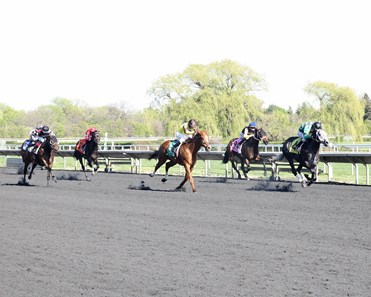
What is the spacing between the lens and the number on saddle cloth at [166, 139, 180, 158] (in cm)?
1888

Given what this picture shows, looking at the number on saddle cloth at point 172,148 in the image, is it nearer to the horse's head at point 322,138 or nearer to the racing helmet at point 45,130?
the horse's head at point 322,138

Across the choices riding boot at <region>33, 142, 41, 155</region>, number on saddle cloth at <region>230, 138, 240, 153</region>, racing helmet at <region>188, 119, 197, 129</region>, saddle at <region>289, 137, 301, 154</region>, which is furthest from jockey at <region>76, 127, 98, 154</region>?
saddle at <region>289, 137, 301, 154</region>

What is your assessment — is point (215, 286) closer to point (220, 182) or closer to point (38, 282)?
point (38, 282)

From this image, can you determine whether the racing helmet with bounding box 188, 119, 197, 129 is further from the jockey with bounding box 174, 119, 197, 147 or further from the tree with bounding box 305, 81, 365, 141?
the tree with bounding box 305, 81, 365, 141

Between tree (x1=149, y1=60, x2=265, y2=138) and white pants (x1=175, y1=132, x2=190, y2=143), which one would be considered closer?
white pants (x1=175, y1=132, x2=190, y2=143)

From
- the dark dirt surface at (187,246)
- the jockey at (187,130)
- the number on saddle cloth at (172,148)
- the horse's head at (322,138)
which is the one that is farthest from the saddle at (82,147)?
the horse's head at (322,138)

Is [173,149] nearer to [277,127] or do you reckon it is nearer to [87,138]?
[87,138]

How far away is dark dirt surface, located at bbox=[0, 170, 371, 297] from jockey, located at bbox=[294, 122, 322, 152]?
2.18 meters

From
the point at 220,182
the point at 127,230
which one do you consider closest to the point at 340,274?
the point at 127,230

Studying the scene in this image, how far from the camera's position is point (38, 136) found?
21.9 m

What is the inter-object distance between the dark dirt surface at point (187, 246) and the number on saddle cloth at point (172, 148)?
2.65m

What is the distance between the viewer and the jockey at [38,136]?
70.2 ft

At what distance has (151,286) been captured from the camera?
21.7 feet

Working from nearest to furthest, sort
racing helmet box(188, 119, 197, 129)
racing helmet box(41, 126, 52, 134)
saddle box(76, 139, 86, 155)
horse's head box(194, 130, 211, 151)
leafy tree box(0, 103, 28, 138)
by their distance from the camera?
horse's head box(194, 130, 211, 151), racing helmet box(188, 119, 197, 129), racing helmet box(41, 126, 52, 134), saddle box(76, 139, 86, 155), leafy tree box(0, 103, 28, 138)
